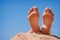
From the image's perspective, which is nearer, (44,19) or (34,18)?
(34,18)

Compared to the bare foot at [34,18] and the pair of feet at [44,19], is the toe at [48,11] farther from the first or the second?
the bare foot at [34,18]

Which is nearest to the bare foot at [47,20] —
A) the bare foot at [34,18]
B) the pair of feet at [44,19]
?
the pair of feet at [44,19]

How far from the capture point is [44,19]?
182 inches

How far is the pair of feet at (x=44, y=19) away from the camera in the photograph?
450 centimetres

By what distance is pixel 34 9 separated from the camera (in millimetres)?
4578

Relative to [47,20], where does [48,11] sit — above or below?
above

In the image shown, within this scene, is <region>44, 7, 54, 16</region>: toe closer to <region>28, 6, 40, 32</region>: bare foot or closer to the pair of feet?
the pair of feet

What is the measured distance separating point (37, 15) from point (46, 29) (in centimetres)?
37

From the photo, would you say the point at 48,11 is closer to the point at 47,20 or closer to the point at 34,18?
the point at 47,20

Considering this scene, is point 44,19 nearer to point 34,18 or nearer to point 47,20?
point 47,20

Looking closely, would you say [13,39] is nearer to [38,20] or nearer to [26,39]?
[26,39]

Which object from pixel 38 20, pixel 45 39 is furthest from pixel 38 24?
pixel 45 39

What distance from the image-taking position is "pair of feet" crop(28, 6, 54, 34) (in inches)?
177

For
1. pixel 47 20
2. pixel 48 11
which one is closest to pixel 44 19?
pixel 47 20
